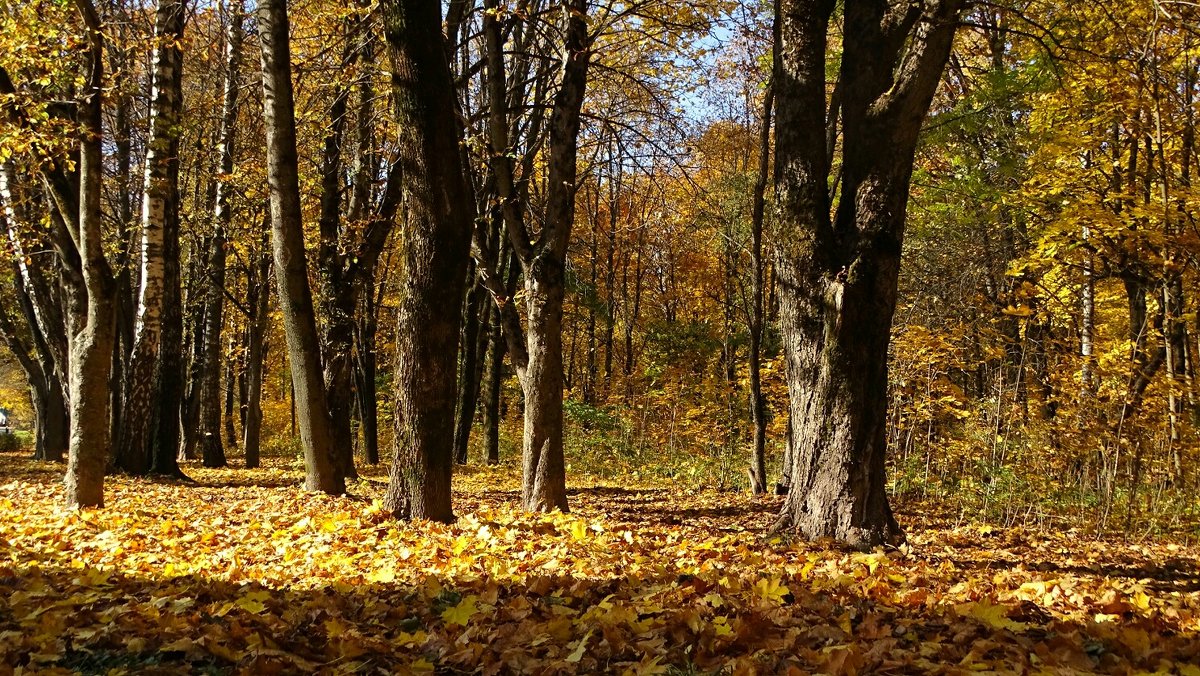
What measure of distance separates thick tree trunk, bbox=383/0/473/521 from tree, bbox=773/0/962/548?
272 cm

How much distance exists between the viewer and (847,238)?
5.93m

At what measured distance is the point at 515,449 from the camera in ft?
75.5

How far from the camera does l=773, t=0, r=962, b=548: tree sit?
5746mm

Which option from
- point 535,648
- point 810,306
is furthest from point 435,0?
point 535,648

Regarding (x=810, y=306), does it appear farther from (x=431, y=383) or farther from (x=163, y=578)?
(x=163, y=578)

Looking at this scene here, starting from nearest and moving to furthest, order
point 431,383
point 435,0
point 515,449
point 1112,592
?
1. point 1112,592
2. point 435,0
3. point 431,383
4. point 515,449

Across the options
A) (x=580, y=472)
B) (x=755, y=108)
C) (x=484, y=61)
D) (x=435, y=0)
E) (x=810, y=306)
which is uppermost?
(x=755, y=108)

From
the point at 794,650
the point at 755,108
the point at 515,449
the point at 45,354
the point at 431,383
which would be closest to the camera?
the point at 794,650

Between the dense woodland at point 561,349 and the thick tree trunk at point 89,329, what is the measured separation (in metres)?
0.04

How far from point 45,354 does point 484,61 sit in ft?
47.2

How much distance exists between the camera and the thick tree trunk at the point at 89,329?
7.30 meters

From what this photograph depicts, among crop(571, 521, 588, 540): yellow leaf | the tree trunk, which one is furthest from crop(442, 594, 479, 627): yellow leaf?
the tree trunk

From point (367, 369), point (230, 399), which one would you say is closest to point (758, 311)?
point (367, 369)

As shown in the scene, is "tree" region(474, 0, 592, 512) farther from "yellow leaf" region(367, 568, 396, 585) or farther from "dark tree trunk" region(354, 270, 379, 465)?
"dark tree trunk" region(354, 270, 379, 465)
